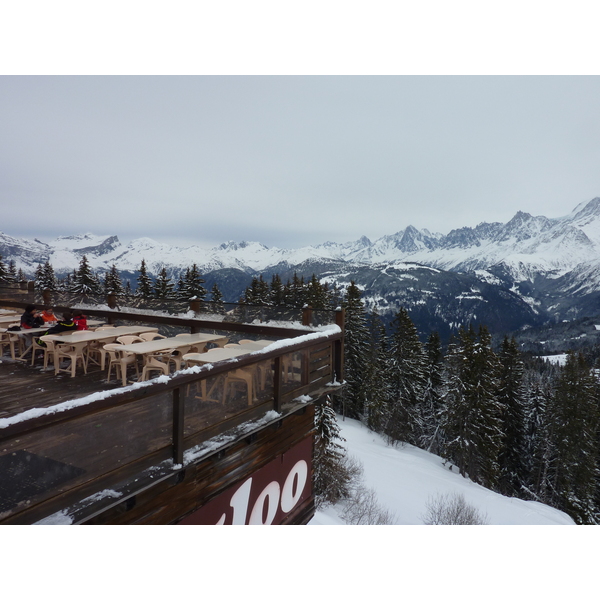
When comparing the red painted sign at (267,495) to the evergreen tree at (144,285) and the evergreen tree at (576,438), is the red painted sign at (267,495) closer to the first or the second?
the evergreen tree at (576,438)

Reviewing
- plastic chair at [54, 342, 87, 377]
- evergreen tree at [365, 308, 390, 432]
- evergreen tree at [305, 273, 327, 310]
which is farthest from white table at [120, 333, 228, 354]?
evergreen tree at [365, 308, 390, 432]

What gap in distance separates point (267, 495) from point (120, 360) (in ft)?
9.94

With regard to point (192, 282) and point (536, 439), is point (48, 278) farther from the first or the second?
point (536, 439)

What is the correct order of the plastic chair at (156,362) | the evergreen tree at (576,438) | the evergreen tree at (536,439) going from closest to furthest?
the plastic chair at (156,362) < the evergreen tree at (576,438) < the evergreen tree at (536,439)

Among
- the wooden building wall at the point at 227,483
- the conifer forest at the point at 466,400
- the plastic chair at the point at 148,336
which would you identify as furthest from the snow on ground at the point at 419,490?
the wooden building wall at the point at 227,483

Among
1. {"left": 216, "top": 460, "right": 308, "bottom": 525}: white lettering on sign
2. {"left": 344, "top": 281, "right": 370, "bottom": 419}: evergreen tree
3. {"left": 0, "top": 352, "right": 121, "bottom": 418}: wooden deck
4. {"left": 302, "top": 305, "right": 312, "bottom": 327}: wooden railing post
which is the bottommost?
{"left": 344, "top": 281, "right": 370, "bottom": 419}: evergreen tree

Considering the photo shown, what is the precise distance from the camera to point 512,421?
32.6 m

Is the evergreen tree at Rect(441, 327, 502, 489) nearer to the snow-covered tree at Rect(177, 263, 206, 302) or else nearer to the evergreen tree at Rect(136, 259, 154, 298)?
the snow-covered tree at Rect(177, 263, 206, 302)

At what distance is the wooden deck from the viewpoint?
183 inches

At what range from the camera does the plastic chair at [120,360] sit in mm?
5503

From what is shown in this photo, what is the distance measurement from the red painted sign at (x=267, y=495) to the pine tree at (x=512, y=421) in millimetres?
31552
